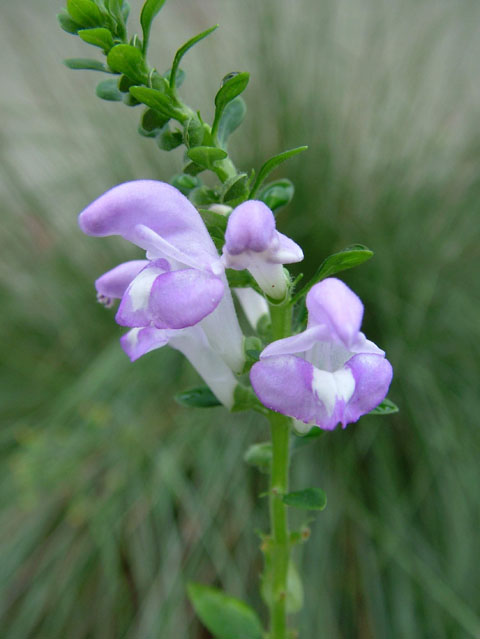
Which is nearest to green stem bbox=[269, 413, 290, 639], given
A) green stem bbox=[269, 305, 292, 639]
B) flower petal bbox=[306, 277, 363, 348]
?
green stem bbox=[269, 305, 292, 639]

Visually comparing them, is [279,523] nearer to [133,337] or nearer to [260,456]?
[260,456]

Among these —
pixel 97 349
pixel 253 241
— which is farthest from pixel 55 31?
pixel 253 241

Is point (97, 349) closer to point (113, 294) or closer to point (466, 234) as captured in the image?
point (466, 234)

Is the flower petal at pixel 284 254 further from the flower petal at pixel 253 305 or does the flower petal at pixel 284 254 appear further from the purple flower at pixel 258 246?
the flower petal at pixel 253 305

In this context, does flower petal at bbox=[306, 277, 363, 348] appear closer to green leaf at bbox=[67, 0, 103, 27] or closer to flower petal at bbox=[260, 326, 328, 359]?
flower petal at bbox=[260, 326, 328, 359]

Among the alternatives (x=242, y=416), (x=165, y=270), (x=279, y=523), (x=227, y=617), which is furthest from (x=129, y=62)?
(x=242, y=416)

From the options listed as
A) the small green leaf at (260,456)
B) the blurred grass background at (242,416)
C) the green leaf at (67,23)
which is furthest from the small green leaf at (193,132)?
the blurred grass background at (242,416)
